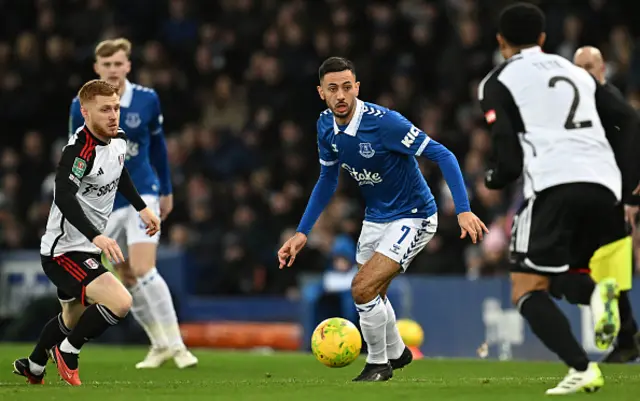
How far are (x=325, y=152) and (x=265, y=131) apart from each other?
10158 mm

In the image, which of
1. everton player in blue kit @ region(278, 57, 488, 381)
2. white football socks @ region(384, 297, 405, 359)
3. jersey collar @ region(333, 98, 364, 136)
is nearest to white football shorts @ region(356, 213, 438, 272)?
everton player in blue kit @ region(278, 57, 488, 381)

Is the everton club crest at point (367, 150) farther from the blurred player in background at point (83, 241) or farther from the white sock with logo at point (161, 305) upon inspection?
the white sock with logo at point (161, 305)

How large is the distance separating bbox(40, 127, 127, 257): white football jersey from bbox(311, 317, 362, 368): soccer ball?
5.54 ft

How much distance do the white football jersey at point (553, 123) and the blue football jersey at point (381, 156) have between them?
1.59m

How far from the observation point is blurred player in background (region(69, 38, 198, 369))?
1027 centimetres

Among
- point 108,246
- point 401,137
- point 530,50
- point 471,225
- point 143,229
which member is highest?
point 530,50

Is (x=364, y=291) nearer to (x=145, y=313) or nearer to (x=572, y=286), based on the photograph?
(x=572, y=286)

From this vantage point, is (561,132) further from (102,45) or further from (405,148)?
(102,45)

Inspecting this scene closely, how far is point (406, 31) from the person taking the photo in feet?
60.6

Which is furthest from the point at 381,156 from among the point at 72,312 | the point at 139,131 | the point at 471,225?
the point at 139,131

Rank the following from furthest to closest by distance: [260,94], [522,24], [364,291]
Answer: [260,94] < [364,291] < [522,24]

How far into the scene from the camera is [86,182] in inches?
326

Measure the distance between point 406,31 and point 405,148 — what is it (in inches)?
412

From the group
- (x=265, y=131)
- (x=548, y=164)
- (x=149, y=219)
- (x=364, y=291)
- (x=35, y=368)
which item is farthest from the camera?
(x=265, y=131)
